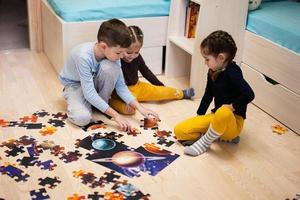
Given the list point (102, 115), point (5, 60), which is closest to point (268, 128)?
point (102, 115)

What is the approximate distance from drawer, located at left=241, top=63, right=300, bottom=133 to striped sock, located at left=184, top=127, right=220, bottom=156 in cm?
57

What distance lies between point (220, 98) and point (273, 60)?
1.69 feet

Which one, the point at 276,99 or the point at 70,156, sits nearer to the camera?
the point at 70,156

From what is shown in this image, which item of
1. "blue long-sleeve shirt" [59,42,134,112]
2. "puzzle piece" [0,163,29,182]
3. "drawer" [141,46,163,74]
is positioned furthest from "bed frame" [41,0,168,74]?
"puzzle piece" [0,163,29,182]

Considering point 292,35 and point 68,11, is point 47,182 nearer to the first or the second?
point 68,11

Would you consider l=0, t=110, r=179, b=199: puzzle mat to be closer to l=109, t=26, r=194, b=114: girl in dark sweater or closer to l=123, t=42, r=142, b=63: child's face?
l=109, t=26, r=194, b=114: girl in dark sweater

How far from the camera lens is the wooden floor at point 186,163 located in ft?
5.62

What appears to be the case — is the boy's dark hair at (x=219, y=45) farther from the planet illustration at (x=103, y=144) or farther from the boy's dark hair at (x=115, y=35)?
the planet illustration at (x=103, y=144)

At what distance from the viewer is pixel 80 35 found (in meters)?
2.60

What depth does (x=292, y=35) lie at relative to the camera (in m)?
2.24

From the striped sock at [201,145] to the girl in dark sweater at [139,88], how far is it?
0.48 metres

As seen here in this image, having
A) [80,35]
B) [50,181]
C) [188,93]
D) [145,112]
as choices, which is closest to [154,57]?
[188,93]

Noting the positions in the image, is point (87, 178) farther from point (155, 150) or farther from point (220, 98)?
point (220, 98)

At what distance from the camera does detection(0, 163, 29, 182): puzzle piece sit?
173 centimetres
